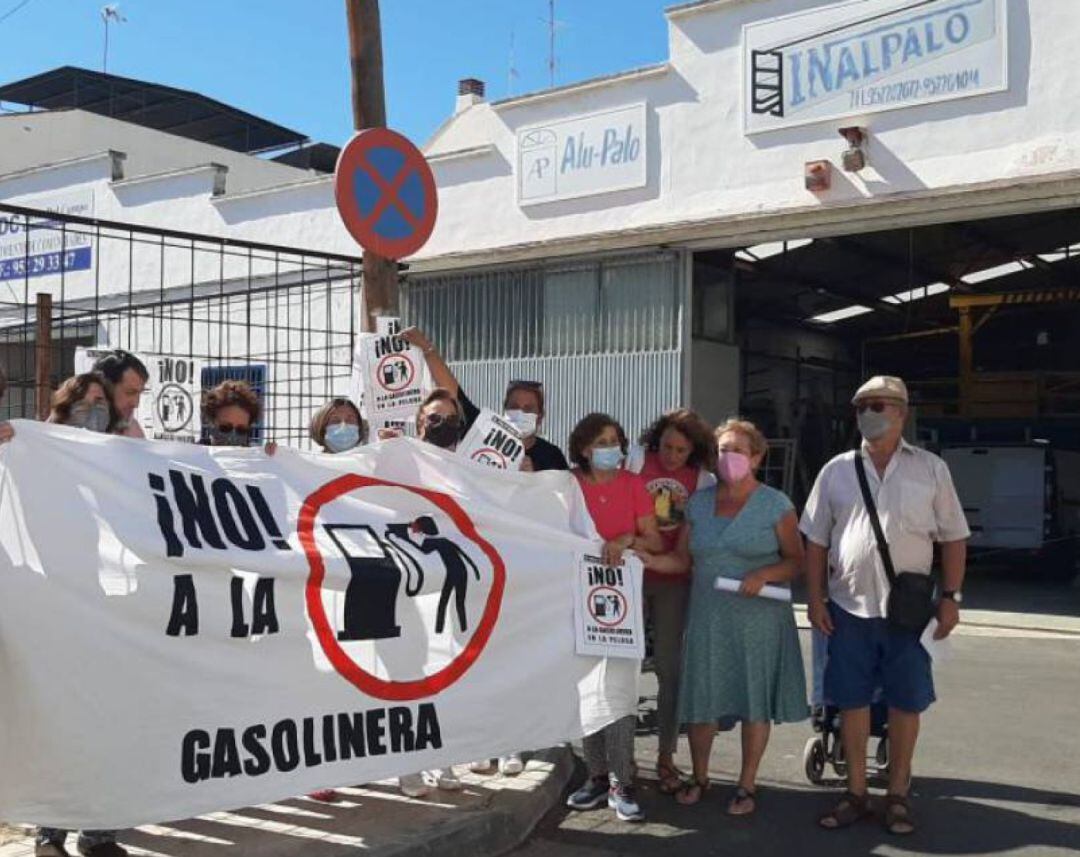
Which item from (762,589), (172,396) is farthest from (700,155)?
(762,589)

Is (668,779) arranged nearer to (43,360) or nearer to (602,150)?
(43,360)

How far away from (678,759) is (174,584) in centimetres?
338

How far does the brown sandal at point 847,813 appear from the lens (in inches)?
211

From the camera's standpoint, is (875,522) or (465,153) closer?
(875,522)

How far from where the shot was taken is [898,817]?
17.4 ft

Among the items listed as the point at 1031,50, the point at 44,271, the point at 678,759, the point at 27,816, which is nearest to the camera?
the point at 27,816

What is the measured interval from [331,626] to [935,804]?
3.14 m

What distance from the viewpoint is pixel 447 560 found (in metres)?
5.22

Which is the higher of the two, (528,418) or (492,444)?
(528,418)

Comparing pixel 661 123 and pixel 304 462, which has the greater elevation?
pixel 661 123

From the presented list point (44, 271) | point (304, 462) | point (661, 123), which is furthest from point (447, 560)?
point (44, 271)

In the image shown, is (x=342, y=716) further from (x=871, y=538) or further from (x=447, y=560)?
(x=871, y=538)

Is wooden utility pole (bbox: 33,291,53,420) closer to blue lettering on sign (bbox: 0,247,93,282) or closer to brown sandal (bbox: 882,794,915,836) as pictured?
brown sandal (bbox: 882,794,915,836)

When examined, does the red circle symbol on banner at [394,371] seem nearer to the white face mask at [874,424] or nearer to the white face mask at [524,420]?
the white face mask at [524,420]
